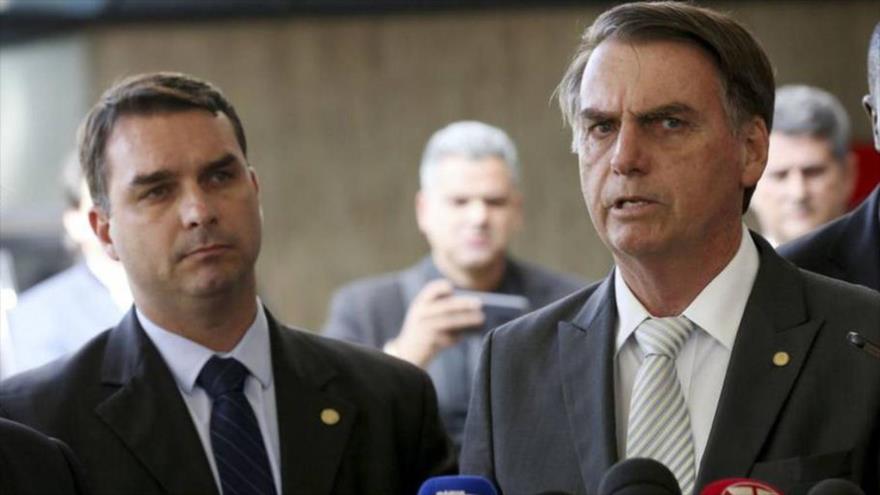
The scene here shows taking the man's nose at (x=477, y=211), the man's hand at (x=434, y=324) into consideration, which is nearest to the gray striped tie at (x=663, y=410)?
the man's hand at (x=434, y=324)

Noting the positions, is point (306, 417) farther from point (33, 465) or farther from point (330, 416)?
point (33, 465)

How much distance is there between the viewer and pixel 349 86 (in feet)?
34.3

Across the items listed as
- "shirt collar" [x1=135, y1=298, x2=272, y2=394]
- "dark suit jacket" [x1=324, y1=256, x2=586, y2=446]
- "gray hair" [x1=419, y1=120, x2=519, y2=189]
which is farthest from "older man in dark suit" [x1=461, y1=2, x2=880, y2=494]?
"gray hair" [x1=419, y1=120, x2=519, y2=189]

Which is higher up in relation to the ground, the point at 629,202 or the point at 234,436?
the point at 629,202

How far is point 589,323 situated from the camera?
3303 mm

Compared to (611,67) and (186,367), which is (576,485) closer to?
(611,67)

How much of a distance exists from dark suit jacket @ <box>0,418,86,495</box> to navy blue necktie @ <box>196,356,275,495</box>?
18.6 inches

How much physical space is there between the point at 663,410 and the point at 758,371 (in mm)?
159

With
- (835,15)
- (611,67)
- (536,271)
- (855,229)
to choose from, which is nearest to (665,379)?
(611,67)

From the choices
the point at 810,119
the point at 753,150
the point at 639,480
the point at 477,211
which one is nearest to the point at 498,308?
the point at 477,211

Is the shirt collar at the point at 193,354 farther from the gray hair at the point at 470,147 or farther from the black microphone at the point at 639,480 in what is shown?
the gray hair at the point at 470,147

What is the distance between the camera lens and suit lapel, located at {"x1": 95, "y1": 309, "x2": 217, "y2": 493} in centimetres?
369

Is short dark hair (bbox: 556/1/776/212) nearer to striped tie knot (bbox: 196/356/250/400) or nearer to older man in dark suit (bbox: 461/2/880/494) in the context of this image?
older man in dark suit (bbox: 461/2/880/494)

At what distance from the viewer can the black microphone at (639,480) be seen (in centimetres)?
257
